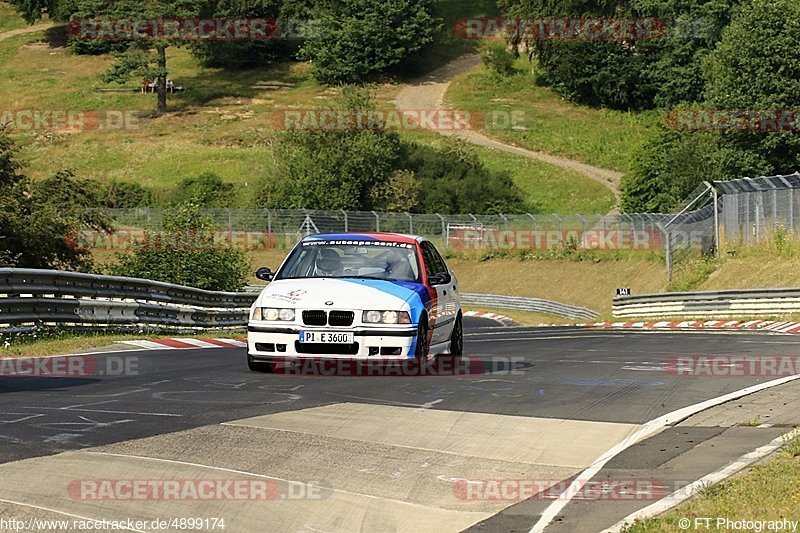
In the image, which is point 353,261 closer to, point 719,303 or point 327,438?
point 327,438

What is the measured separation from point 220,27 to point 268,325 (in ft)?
326

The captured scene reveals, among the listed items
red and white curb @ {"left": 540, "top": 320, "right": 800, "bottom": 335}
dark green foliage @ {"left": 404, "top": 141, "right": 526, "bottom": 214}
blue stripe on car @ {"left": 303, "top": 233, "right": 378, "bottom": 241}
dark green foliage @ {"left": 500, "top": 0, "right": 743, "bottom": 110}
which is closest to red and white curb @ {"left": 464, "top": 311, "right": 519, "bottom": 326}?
red and white curb @ {"left": 540, "top": 320, "right": 800, "bottom": 335}

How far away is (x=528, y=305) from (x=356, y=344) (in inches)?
1493

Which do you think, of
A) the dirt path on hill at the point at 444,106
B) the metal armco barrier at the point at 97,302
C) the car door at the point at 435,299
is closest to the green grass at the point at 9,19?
the dirt path on hill at the point at 444,106

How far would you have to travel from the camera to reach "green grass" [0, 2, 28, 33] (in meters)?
129

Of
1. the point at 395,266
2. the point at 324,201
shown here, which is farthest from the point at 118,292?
the point at 324,201

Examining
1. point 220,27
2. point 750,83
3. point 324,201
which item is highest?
point 220,27

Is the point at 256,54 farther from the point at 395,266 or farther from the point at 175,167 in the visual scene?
the point at 395,266

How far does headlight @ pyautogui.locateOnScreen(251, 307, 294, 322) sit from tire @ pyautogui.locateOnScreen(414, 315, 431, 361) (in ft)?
4.64

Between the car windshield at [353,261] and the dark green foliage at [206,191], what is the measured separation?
208ft

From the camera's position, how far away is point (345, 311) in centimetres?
1369

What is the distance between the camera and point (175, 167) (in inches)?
3428

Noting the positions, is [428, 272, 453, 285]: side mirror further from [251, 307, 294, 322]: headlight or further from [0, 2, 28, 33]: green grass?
[0, 2, 28, 33]: green grass

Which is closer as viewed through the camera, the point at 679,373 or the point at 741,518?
the point at 741,518
